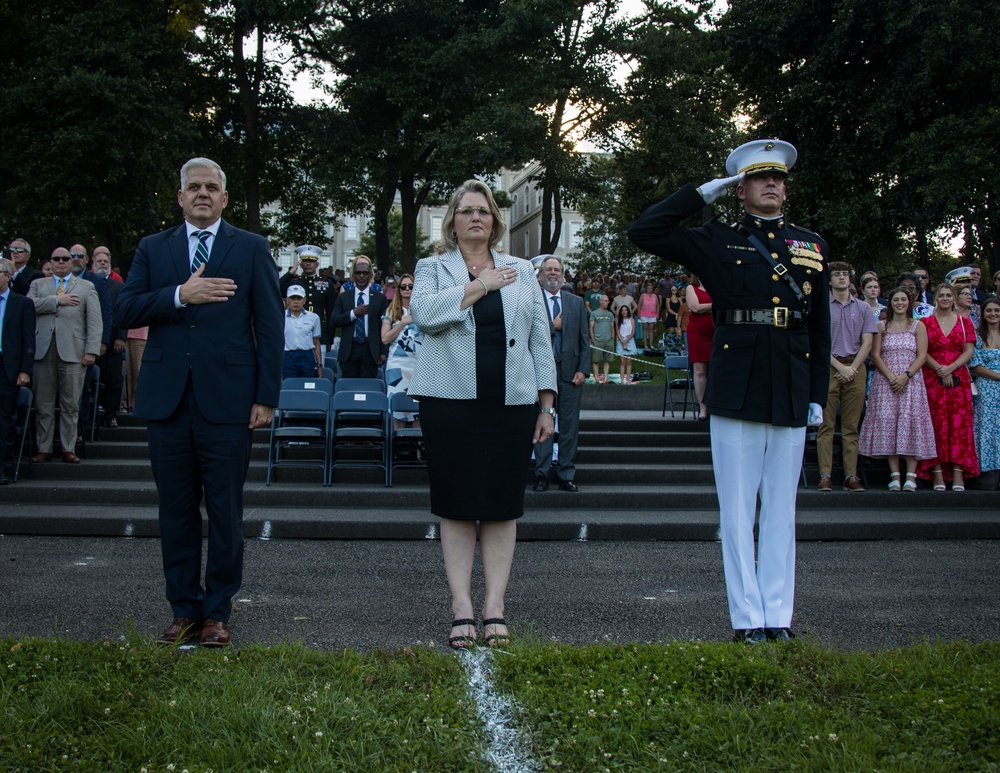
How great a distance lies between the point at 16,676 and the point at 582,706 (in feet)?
7.30

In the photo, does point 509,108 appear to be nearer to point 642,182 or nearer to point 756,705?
point 642,182

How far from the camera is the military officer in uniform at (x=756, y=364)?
185 inches

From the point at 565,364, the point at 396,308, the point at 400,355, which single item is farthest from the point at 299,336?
the point at 565,364

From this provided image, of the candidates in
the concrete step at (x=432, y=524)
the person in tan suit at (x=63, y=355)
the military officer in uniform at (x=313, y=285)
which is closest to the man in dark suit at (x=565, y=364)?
the concrete step at (x=432, y=524)

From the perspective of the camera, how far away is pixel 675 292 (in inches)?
908

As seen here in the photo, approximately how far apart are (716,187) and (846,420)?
6.30 metres

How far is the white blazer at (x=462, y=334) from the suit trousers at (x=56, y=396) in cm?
673

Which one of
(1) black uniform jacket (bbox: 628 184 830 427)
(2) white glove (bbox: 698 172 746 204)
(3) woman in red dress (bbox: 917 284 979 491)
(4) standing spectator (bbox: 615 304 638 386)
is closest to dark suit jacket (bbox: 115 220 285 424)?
(1) black uniform jacket (bbox: 628 184 830 427)

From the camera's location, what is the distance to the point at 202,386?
472 cm

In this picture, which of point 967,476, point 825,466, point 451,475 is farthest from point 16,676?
point 967,476

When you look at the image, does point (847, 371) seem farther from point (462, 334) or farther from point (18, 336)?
point (18, 336)

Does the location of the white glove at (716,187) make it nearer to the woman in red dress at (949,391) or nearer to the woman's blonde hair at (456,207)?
the woman's blonde hair at (456,207)

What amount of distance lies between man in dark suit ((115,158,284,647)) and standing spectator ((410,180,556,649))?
0.85 meters

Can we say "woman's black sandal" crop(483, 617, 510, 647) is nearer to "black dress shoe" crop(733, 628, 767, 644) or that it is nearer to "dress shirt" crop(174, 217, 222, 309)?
"black dress shoe" crop(733, 628, 767, 644)
